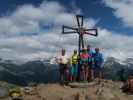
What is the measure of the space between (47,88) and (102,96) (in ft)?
18.5

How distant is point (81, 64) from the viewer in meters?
31.0

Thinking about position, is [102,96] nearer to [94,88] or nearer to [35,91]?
[94,88]

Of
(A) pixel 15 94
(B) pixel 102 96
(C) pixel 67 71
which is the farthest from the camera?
(C) pixel 67 71

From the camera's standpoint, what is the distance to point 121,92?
2981 cm

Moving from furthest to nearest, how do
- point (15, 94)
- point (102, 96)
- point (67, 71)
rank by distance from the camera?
point (67, 71)
point (15, 94)
point (102, 96)

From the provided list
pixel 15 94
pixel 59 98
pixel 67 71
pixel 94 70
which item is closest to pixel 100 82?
pixel 94 70

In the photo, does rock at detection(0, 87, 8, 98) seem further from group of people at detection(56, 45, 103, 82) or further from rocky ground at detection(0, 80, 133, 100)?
group of people at detection(56, 45, 103, 82)

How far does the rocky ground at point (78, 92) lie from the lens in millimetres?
27234

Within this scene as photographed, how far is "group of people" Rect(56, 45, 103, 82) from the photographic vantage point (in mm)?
30828

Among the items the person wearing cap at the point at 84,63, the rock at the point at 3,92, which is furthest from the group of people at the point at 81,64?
the rock at the point at 3,92

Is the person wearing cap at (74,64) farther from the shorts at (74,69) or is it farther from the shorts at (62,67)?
the shorts at (62,67)

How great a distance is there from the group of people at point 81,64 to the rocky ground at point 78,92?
1.17m

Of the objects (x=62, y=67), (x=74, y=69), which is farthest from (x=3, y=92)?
(x=74, y=69)

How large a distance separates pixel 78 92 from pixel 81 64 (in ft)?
12.1
